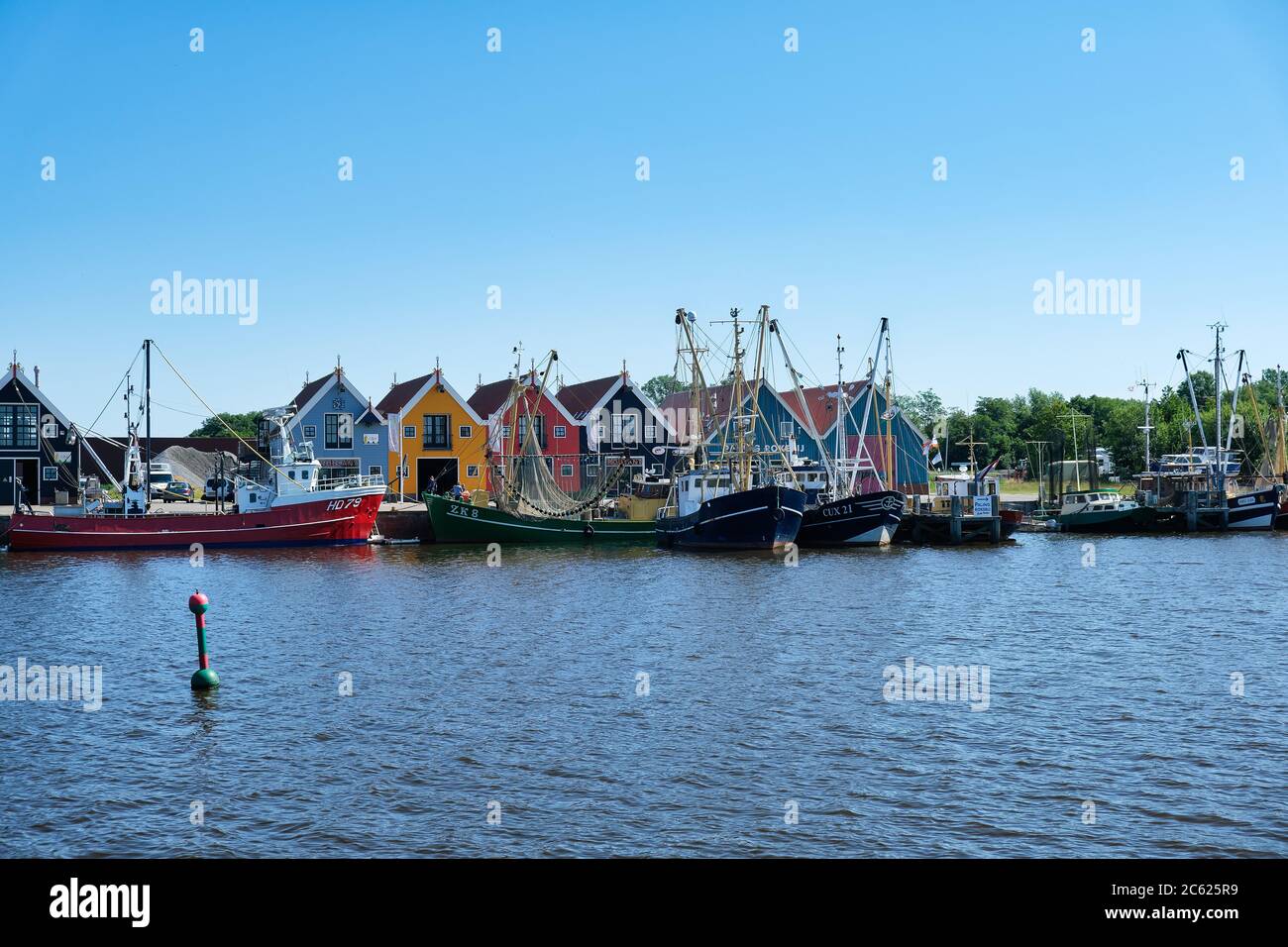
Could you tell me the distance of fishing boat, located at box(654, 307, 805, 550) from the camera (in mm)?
57406

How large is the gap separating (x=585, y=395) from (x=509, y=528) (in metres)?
23.3

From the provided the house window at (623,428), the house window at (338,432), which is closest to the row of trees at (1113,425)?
the house window at (623,428)

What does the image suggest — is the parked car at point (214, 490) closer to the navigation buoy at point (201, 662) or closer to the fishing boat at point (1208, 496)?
the navigation buoy at point (201, 662)

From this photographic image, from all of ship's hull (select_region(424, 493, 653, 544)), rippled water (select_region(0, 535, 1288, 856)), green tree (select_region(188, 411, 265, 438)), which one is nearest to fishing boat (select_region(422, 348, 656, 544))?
ship's hull (select_region(424, 493, 653, 544))

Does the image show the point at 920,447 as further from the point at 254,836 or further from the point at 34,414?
the point at 254,836

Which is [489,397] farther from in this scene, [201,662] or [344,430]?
[201,662]

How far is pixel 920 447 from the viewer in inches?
3590

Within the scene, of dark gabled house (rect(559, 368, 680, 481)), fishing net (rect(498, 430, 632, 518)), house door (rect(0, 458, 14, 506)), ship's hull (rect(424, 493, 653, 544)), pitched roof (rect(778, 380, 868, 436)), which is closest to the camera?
ship's hull (rect(424, 493, 653, 544))

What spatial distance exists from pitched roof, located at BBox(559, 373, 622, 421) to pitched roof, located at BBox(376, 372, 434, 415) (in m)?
10.7

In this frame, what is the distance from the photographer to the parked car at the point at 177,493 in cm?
8050

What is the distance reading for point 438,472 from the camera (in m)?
82.2

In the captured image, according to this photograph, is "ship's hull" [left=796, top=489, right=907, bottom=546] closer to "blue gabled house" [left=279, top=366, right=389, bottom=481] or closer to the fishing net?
the fishing net

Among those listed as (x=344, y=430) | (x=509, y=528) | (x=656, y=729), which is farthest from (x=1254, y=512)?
(x=656, y=729)

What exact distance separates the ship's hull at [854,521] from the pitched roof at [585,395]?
26701 mm
